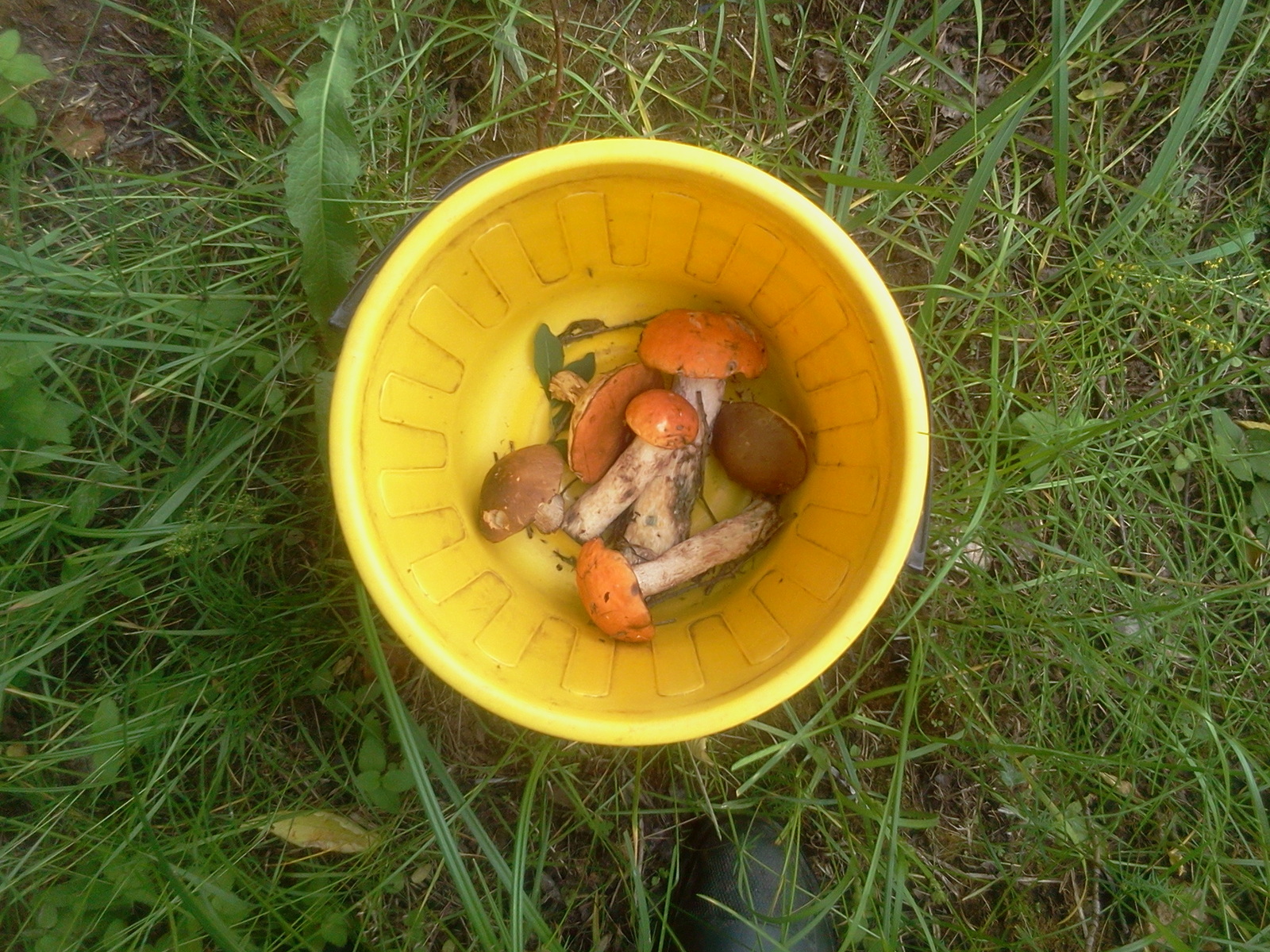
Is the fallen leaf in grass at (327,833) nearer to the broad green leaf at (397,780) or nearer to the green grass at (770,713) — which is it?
the green grass at (770,713)

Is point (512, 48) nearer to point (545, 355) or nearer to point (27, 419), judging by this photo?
point (545, 355)

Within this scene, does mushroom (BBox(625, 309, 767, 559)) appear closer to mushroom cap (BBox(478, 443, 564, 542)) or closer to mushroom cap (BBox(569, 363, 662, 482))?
mushroom cap (BBox(569, 363, 662, 482))

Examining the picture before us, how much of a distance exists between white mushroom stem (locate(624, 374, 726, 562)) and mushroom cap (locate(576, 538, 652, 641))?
222 millimetres

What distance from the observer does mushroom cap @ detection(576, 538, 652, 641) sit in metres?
1.86

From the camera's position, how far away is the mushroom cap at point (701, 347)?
194cm

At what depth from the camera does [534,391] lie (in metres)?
2.35

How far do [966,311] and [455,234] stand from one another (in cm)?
151

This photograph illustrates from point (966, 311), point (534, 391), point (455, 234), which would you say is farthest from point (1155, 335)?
point (455, 234)

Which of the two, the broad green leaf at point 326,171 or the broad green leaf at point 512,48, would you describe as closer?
the broad green leaf at point 326,171

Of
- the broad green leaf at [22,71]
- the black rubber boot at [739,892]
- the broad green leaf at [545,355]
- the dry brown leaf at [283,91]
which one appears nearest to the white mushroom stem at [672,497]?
the broad green leaf at [545,355]

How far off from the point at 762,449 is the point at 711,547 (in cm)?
30

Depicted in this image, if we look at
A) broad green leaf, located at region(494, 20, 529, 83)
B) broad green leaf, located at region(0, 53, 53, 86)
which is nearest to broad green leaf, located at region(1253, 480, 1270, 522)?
broad green leaf, located at region(494, 20, 529, 83)

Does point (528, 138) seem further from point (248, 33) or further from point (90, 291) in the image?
point (90, 291)

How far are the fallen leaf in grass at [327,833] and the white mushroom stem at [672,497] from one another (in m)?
1.12
